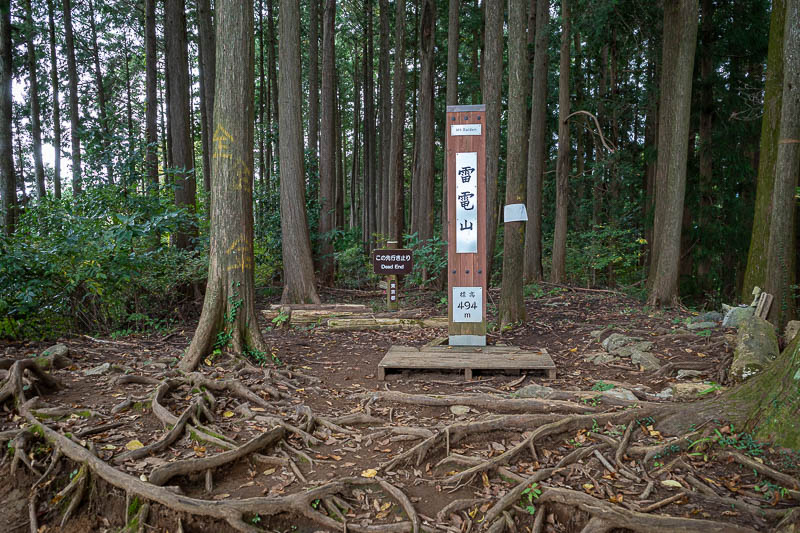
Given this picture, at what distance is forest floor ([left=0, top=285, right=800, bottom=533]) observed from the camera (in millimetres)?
3104

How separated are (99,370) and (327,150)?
1049 centimetres

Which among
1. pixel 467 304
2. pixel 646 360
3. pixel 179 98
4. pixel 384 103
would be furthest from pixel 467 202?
pixel 384 103

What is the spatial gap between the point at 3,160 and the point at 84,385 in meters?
8.63

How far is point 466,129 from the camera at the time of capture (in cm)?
726

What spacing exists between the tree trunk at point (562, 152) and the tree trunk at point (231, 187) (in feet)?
33.8

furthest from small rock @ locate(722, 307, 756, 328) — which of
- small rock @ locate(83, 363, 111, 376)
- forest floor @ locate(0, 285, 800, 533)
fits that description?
small rock @ locate(83, 363, 111, 376)

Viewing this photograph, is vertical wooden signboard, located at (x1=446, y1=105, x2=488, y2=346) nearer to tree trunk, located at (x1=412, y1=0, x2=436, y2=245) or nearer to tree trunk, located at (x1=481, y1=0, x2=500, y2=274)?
tree trunk, located at (x1=481, y1=0, x2=500, y2=274)

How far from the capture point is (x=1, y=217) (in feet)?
33.6

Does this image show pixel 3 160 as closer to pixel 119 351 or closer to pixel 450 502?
pixel 119 351

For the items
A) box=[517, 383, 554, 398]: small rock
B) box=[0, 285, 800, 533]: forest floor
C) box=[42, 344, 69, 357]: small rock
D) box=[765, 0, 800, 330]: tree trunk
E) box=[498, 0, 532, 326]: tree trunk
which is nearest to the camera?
box=[0, 285, 800, 533]: forest floor

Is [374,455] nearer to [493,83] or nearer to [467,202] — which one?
[467,202]

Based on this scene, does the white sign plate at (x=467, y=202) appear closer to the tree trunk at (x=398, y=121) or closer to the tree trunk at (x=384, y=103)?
the tree trunk at (x=398, y=121)

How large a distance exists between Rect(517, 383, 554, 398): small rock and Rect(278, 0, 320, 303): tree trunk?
6.74 metres

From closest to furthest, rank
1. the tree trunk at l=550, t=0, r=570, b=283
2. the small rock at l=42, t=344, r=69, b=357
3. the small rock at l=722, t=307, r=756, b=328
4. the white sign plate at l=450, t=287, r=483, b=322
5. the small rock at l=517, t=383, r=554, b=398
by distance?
the small rock at l=517, t=383, r=554, b=398 < the small rock at l=42, t=344, r=69, b=357 < the small rock at l=722, t=307, r=756, b=328 < the white sign plate at l=450, t=287, r=483, b=322 < the tree trunk at l=550, t=0, r=570, b=283
